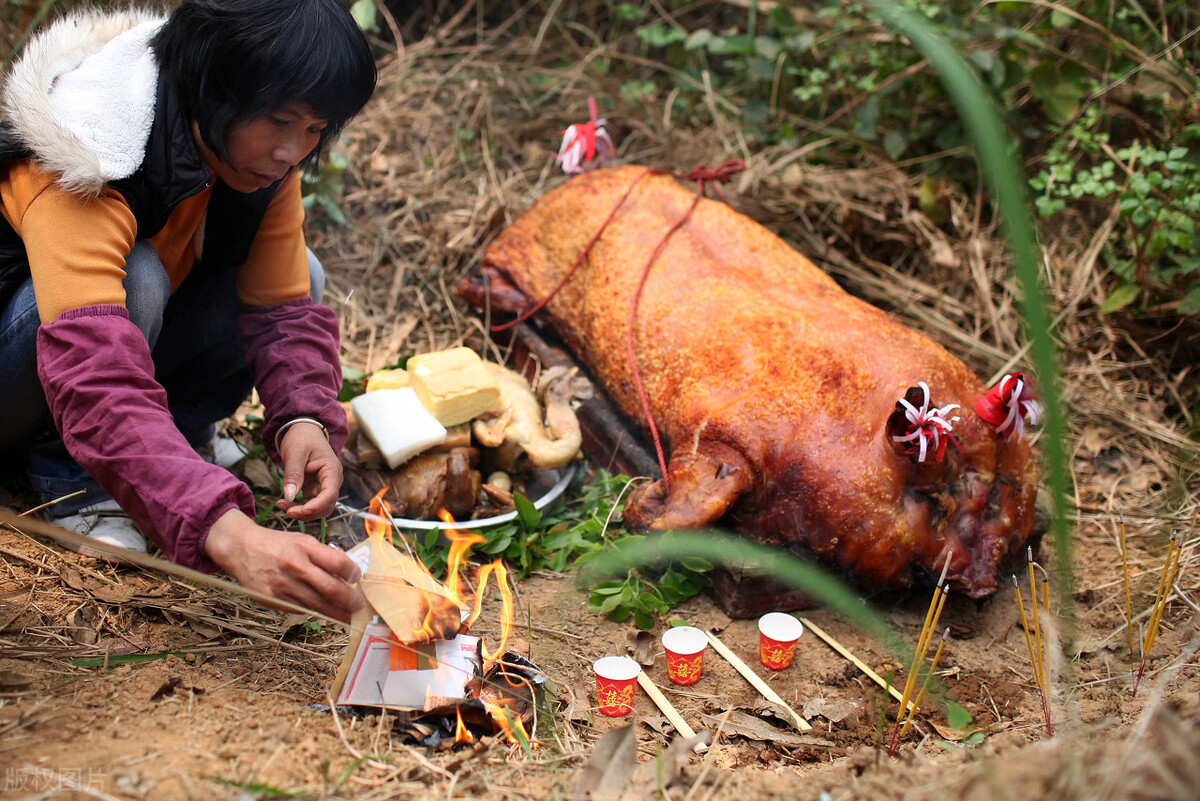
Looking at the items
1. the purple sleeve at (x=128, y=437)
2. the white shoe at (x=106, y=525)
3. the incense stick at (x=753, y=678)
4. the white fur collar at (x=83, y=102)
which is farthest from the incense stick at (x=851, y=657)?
the white fur collar at (x=83, y=102)

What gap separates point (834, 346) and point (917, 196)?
6.17ft

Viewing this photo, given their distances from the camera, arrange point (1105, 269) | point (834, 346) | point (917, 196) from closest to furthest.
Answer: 1. point (834, 346)
2. point (1105, 269)
3. point (917, 196)

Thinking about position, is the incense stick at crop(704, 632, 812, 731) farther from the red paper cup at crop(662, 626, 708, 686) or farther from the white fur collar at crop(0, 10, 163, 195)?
the white fur collar at crop(0, 10, 163, 195)

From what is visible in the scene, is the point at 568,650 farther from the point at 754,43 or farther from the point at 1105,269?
the point at 754,43

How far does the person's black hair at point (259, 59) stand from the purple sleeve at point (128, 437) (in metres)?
0.52

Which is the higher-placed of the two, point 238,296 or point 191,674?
point 238,296

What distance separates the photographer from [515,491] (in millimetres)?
2729

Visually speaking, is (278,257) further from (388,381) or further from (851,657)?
(851,657)

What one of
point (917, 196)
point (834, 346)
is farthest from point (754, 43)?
point (834, 346)

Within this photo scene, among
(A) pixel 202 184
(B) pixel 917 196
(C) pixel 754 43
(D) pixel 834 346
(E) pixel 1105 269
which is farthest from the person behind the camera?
(C) pixel 754 43

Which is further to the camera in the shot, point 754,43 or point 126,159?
point 754,43

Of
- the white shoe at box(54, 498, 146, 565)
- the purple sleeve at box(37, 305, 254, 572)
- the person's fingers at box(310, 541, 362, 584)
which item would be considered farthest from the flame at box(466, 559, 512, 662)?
the white shoe at box(54, 498, 146, 565)

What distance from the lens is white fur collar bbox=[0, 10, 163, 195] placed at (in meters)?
1.78

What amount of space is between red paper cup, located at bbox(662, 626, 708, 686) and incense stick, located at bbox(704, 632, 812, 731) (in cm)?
11
